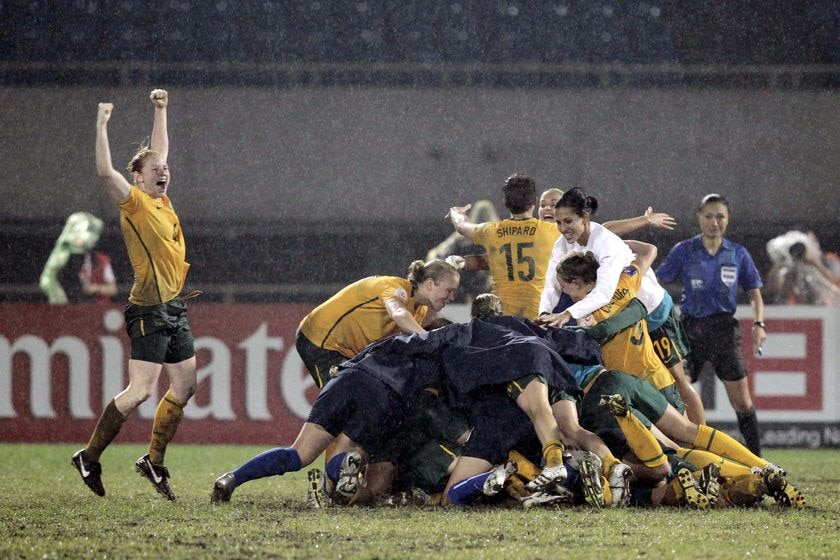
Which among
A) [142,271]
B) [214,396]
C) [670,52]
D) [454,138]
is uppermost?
[670,52]

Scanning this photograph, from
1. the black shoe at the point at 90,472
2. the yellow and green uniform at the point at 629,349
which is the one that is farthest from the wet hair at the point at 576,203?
the black shoe at the point at 90,472

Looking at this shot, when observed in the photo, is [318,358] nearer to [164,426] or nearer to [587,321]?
[164,426]

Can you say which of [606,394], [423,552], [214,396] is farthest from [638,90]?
[423,552]

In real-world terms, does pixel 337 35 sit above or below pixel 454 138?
above

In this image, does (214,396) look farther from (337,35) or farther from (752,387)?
(337,35)

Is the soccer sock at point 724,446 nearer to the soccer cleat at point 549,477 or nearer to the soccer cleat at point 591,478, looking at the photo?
the soccer cleat at point 591,478

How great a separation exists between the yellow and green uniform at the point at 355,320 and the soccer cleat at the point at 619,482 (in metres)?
1.54

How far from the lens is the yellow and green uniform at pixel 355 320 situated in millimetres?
6707

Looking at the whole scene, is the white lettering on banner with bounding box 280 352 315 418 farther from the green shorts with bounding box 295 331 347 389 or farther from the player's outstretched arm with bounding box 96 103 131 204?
the player's outstretched arm with bounding box 96 103 131 204

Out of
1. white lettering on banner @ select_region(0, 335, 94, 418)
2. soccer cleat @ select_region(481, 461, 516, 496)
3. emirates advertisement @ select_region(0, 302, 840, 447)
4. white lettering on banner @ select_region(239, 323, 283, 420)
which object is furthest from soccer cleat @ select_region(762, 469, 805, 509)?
white lettering on banner @ select_region(0, 335, 94, 418)

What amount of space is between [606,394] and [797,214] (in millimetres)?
9049

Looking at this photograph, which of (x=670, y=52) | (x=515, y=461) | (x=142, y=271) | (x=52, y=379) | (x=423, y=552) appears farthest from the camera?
(x=670, y=52)

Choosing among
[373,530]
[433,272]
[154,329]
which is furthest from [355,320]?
[373,530]

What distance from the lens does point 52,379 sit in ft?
33.7
